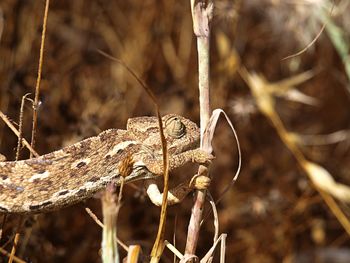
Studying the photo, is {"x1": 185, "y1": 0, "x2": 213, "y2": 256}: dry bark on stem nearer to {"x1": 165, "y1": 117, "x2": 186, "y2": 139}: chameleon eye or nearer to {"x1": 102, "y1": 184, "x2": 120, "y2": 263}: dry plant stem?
{"x1": 165, "y1": 117, "x2": 186, "y2": 139}: chameleon eye

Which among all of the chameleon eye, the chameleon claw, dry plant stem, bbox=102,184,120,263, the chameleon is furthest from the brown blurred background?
dry plant stem, bbox=102,184,120,263

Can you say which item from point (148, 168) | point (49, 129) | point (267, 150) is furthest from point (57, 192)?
point (267, 150)

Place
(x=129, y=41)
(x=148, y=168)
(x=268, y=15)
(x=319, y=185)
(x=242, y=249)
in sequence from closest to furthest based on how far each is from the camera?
(x=148, y=168), (x=319, y=185), (x=242, y=249), (x=268, y=15), (x=129, y=41)

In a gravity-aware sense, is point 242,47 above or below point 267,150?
above

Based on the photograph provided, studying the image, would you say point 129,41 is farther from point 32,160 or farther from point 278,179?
point 32,160

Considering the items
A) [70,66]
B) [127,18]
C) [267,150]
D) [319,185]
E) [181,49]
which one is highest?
[127,18]

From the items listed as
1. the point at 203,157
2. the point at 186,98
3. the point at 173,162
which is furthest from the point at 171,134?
the point at 186,98
